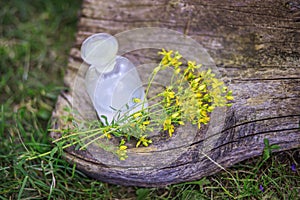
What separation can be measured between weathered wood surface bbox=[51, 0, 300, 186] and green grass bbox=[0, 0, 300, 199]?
0.36 feet

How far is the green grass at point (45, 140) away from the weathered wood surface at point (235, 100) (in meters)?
0.11

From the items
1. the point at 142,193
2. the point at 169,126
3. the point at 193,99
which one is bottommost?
the point at 142,193

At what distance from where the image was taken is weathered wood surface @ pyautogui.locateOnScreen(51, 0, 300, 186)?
1.87 metres

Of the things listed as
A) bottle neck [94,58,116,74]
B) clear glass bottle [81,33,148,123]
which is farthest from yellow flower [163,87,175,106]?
bottle neck [94,58,116,74]

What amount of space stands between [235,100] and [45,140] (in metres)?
1.08

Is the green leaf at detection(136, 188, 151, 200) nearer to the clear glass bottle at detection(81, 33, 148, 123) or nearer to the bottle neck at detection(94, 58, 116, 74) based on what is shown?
the clear glass bottle at detection(81, 33, 148, 123)

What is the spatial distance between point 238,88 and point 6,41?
1.77m

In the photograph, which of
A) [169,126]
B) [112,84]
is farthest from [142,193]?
[112,84]

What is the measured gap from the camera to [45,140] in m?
2.24

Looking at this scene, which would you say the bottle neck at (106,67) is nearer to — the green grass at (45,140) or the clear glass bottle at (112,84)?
the clear glass bottle at (112,84)

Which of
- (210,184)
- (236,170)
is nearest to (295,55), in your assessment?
(236,170)

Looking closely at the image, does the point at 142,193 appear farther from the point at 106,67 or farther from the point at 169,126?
the point at 106,67

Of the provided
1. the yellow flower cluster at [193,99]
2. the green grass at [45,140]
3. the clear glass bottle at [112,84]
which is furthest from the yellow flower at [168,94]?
the green grass at [45,140]

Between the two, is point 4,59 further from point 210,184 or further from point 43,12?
point 210,184
